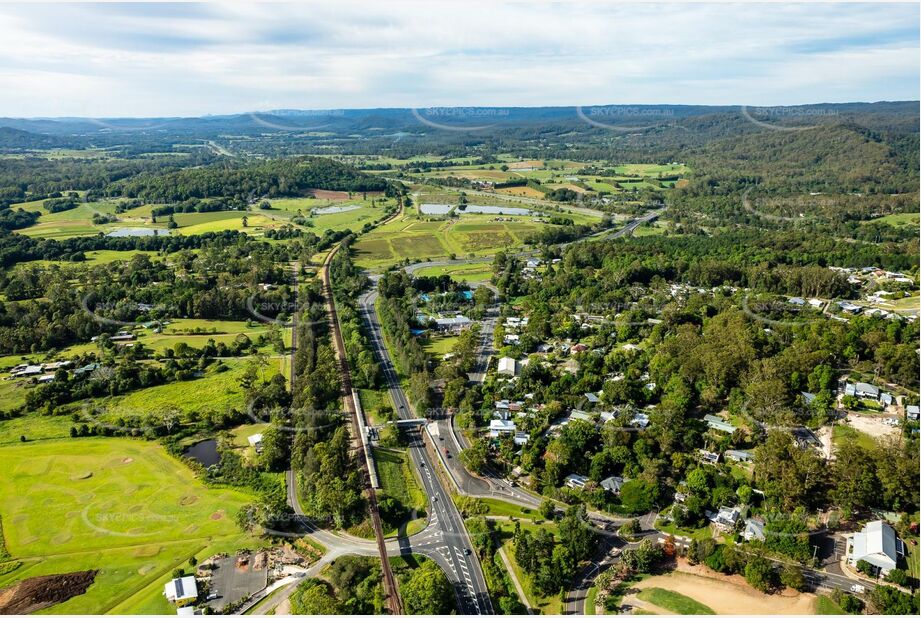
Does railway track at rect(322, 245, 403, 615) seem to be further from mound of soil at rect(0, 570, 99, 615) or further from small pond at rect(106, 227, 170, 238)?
small pond at rect(106, 227, 170, 238)

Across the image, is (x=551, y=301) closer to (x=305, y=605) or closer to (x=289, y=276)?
(x=289, y=276)

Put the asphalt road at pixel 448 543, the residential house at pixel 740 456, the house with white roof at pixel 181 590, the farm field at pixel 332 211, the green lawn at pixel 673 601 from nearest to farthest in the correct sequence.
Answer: the green lawn at pixel 673 601, the house with white roof at pixel 181 590, the asphalt road at pixel 448 543, the residential house at pixel 740 456, the farm field at pixel 332 211

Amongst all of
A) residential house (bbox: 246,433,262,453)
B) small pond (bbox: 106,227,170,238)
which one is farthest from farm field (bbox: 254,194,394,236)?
residential house (bbox: 246,433,262,453)

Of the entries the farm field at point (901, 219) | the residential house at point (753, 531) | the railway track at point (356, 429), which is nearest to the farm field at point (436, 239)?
the railway track at point (356, 429)

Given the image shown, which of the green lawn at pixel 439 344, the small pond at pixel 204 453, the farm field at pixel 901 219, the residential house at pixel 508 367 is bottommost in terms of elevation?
the small pond at pixel 204 453

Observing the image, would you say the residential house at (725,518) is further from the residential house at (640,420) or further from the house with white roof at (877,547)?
the residential house at (640,420)

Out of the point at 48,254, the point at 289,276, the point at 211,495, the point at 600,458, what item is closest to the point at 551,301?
the point at 600,458
